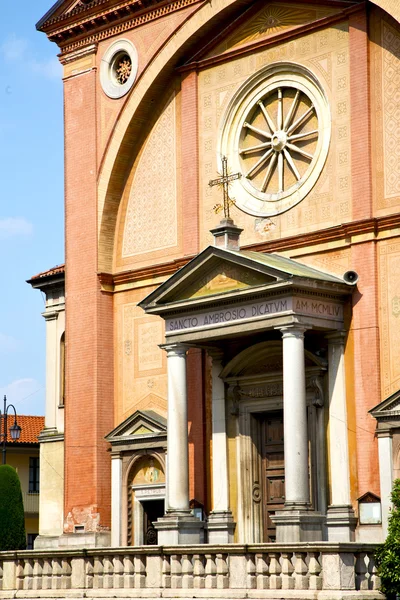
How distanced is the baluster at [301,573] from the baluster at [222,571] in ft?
4.44

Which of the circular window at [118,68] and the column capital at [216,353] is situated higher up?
the circular window at [118,68]

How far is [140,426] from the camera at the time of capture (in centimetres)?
2695

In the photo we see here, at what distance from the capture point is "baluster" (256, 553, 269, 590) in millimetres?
19453

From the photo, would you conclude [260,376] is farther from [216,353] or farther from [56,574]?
[56,574]

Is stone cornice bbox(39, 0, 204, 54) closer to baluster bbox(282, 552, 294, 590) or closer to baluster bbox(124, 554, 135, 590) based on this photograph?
baluster bbox(124, 554, 135, 590)

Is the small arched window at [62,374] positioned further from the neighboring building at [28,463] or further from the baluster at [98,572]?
the neighboring building at [28,463]

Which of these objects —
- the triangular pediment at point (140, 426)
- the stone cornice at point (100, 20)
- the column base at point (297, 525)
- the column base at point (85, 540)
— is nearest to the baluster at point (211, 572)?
the column base at point (297, 525)

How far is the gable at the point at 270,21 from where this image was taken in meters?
25.2

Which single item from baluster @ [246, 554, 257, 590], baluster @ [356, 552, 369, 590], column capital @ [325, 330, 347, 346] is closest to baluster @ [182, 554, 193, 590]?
baluster @ [246, 554, 257, 590]

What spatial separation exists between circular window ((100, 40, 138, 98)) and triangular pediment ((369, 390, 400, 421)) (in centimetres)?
1001

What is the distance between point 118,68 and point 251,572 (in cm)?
1353

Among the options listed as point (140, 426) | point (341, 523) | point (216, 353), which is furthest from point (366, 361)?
point (140, 426)

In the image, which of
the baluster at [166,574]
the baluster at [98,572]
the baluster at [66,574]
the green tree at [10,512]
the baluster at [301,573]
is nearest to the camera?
the baluster at [301,573]

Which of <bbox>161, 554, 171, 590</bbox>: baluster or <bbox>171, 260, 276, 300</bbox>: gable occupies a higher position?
<bbox>171, 260, 276, 300</bbox>: gable
